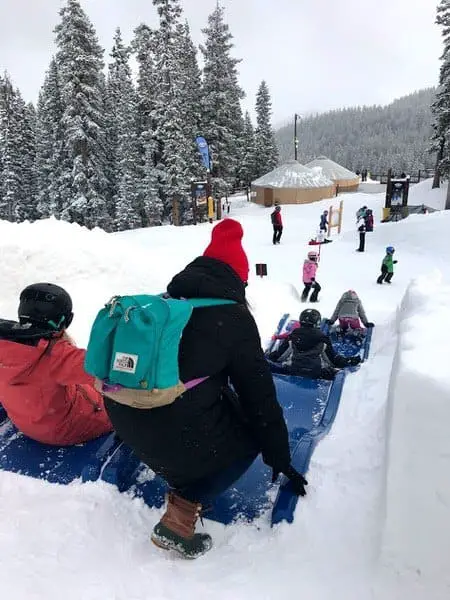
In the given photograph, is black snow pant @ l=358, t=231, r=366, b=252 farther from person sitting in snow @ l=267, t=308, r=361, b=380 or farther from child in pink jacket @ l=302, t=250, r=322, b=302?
person sitting in snow @ l=267, t=308, r=361, b=380

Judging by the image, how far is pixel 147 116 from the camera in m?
29.7

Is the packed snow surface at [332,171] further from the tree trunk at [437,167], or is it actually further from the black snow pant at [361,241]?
the black snow pant at [361,241]

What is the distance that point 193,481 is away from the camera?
2139mm

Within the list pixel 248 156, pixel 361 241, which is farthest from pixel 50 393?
pixel 248 156

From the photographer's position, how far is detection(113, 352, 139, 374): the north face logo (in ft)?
5.69

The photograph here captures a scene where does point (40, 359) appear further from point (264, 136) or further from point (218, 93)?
point (264, 136)

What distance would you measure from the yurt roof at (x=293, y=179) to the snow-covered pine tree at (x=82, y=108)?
12680mm

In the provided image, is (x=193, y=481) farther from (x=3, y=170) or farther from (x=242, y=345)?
(x=3, y=170)

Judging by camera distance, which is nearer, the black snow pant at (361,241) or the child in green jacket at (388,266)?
the child in green jacket at (388,266)

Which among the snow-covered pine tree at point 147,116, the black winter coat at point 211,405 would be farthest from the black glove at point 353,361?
the snow-covered pine tree at point 147,116

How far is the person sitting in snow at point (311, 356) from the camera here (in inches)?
179

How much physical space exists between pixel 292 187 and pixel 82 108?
1549cm

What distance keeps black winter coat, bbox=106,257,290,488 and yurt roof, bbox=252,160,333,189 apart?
103 feet

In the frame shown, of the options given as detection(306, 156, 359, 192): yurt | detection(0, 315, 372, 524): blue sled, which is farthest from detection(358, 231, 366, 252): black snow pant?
detection(306, 156, 359, 192): yurt
